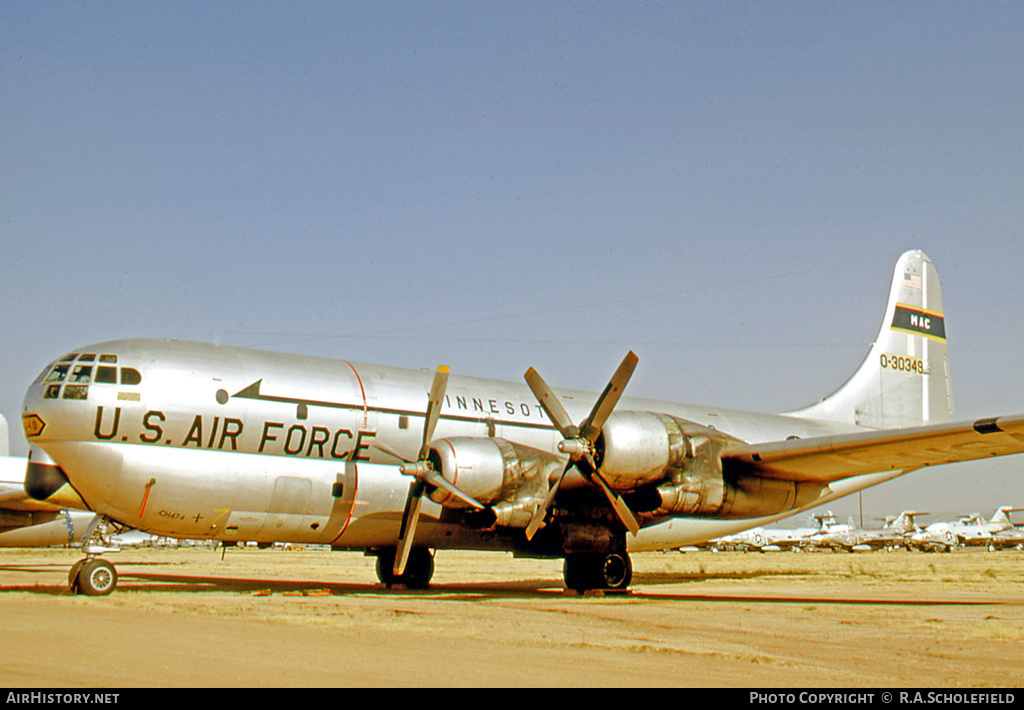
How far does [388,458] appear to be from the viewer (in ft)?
62.0

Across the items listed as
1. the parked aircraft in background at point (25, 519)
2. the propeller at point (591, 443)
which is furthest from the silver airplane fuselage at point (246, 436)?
the parked aircraft in background at point (25, 519)

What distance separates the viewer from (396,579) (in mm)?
21000

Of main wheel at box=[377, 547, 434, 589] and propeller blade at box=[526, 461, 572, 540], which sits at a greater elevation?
propeller blade at box=[526, 461, 572, 540]

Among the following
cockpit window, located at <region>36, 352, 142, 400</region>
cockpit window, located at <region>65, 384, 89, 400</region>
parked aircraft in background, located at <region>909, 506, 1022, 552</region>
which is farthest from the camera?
parked aircraft in background, located at <region>909, 506, 1022, 552</region>

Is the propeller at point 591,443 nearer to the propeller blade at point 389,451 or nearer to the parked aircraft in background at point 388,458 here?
the parked aircraft in background at point 388,458

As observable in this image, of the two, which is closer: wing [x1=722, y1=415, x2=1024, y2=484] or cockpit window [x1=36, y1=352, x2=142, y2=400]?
cockpit window [x1=36, y1=352, x2=142, y2=400]

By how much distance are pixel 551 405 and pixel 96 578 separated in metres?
8.70

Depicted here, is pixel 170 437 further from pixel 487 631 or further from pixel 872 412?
pixel 872 412

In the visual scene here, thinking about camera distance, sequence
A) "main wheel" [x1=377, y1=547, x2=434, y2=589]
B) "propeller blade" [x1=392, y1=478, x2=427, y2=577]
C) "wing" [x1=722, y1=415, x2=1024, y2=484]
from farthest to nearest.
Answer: "main wheel" [x1=377, y1=547, x2=434, y2=589], "propeller blade" [x1=392, y1=478, x2=427, y2=577], "wing" [x1=722, y1=415, x2=1024, y2=484]

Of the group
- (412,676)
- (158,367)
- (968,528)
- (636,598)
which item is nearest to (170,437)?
(158,367)

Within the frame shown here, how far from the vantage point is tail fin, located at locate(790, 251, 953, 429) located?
1072 inches

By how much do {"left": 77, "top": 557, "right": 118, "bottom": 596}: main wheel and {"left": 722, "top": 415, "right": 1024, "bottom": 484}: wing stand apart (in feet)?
38.0

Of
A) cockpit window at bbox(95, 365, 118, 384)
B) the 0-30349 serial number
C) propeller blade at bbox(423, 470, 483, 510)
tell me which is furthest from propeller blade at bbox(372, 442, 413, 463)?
the 0-30349 serial number

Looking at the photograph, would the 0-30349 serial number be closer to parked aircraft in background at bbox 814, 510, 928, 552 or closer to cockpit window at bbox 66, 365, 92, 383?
cockpit window at bbox 66, 365, 92, 383
